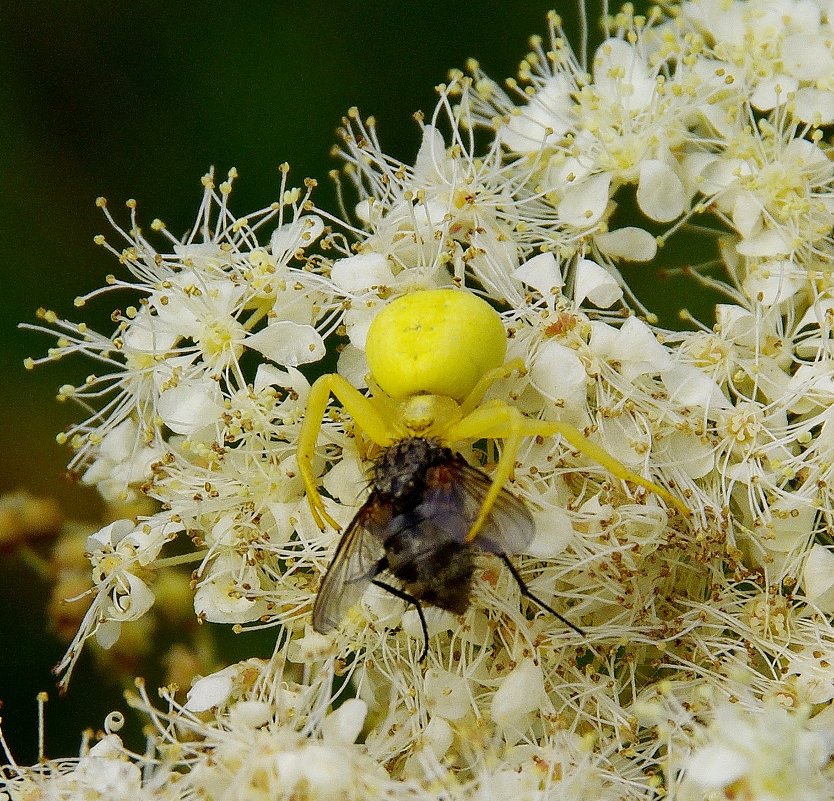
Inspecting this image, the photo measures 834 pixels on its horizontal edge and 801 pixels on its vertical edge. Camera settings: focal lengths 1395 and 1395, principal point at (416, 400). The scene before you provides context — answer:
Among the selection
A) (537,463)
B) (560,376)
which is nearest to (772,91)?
(560,376)

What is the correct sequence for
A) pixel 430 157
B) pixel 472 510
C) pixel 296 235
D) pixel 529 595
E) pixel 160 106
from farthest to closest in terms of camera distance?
pixel 160 106
pixel 430 157
pixel 296 235
pixel 529 595
pixel 472 510

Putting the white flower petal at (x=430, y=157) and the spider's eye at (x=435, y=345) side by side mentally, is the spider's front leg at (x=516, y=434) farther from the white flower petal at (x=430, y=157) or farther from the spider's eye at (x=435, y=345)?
the white flower petal at (x=430, y=157)

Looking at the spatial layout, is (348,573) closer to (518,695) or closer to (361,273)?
(518,695)

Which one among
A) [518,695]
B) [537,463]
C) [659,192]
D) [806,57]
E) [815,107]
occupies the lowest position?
[518,695]

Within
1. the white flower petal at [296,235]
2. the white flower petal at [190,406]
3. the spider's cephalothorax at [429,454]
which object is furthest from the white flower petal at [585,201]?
the white flower petal at [190,406]

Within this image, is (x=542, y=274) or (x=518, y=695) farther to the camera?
(x=542, y=274)

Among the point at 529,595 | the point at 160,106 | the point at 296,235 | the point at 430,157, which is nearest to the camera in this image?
the point at 529,595

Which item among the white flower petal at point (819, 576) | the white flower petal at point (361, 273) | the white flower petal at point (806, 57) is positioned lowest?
the white flower petal at point (819, 576)
